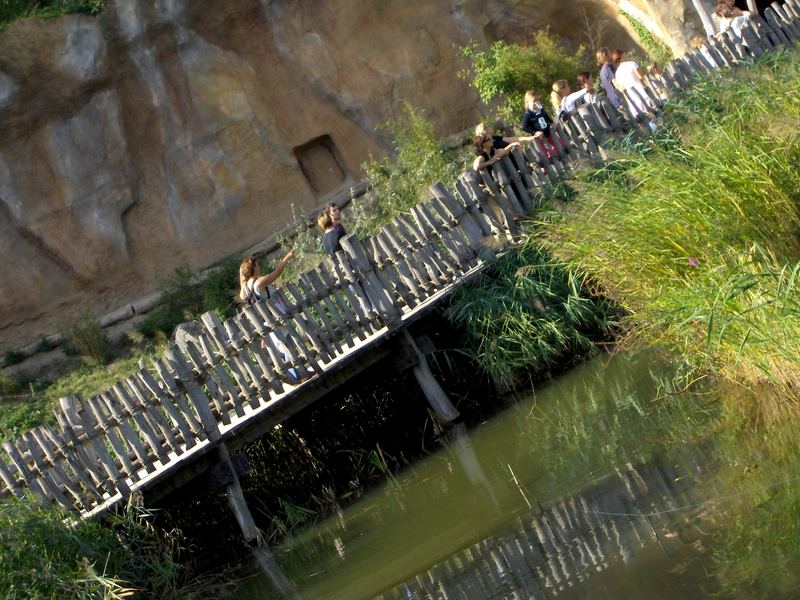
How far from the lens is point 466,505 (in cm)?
824

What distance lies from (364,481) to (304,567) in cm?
220

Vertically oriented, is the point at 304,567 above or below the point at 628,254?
below

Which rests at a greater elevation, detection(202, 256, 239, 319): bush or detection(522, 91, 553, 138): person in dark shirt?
detection(202, 256, 239, 319): bush

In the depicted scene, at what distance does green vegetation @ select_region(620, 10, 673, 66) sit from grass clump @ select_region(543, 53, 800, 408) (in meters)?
10.9

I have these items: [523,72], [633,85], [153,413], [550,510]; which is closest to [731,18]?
[633,85]

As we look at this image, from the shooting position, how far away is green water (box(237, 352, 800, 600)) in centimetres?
552

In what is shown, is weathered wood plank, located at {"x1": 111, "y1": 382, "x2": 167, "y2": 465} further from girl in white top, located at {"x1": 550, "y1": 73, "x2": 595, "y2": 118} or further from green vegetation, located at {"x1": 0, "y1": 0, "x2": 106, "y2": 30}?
green vegetation, located at {"x1": 0, "y1": 0, "x2": 106, "y2": 30}

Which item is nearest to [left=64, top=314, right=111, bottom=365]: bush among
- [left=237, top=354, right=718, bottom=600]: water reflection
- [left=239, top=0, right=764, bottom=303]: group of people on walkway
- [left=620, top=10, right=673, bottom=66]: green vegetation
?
[left=239, top=0, right=764, bottom=303]: group of people on walkway

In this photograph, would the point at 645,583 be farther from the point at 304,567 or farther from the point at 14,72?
the point at 14,72

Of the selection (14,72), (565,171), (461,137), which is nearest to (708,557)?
(565,171)

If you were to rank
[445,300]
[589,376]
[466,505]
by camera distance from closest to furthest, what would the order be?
[466,505]
[589,376]
[445,300]

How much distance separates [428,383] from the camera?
451 inches

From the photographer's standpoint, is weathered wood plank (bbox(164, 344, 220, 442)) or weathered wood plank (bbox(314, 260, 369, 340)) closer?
weathered wood plank (bbox(164, 344, 220, 442))

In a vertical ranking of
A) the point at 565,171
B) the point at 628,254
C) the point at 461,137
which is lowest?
the point at 628,254
